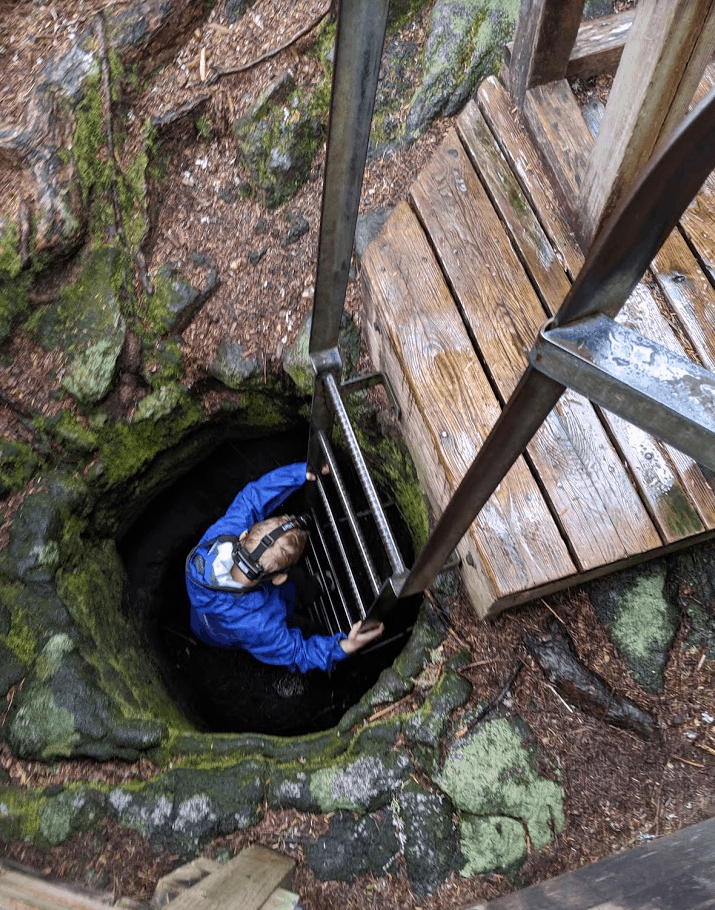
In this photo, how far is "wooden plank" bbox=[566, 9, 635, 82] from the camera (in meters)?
2.57

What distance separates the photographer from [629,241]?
978 millimetres

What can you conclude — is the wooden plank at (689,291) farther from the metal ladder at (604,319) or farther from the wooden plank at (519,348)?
the metal ladder at (604,319)

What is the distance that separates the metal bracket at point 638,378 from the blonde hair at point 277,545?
2.47m

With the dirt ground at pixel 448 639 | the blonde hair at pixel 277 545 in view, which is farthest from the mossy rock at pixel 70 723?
the blonde hair at pixel 277 545

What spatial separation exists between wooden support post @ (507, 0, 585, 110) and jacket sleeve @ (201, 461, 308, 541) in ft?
7.19

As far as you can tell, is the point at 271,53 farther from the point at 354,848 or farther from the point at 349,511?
the point at 354,848

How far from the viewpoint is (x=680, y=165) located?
0.89 m

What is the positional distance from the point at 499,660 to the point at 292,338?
1916 millimetres

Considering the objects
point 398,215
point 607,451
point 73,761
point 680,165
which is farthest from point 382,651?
point 680,165

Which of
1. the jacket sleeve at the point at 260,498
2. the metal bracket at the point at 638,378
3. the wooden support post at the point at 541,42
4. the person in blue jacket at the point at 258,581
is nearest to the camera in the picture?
the metal bracket at the point at 638,378

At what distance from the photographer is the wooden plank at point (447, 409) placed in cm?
232

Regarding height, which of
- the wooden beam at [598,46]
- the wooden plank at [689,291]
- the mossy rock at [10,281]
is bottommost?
the wooden plank at [689,291]

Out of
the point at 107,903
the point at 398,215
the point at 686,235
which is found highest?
the point at 398,215

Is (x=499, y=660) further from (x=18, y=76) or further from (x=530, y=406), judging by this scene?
(x=18, y=76)
